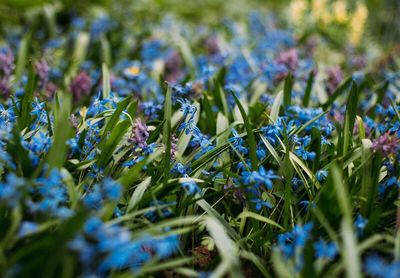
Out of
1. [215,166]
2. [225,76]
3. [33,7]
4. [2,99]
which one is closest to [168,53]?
[225,76]

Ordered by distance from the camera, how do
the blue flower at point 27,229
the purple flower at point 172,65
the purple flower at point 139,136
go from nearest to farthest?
the blue flower at point 27,229, the purple flower at point 139,136, the purple flower at point 172,65

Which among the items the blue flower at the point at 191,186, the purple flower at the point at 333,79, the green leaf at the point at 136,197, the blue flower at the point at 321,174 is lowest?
the purple flower at the point at 333,79

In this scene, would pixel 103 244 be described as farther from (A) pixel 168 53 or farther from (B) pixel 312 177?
(A) pixel 168 53

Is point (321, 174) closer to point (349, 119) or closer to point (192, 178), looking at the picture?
point (349, 119)

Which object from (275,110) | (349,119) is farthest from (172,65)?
(349,119)

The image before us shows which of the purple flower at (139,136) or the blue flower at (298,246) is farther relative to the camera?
the purple flower at (139,136)

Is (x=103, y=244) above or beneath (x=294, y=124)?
above

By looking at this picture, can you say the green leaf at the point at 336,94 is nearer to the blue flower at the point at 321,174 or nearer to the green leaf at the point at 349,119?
the green leaf at the point at 349,119

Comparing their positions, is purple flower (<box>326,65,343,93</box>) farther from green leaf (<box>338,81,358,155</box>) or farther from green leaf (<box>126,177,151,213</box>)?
green leaf (<box>126,177,151,213</box>)

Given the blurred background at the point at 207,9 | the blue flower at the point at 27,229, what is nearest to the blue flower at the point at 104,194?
the blue flower at the point at 27,229
